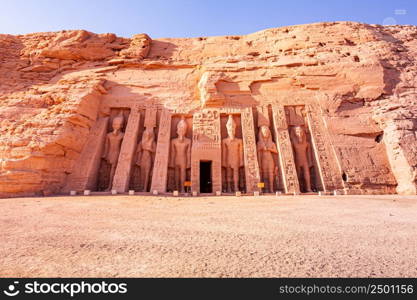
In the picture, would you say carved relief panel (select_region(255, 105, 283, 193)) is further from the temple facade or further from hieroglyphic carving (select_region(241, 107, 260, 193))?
hieroglyphic carving (select_region(241, 107, 260, 193))

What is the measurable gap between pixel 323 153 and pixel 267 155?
243cm

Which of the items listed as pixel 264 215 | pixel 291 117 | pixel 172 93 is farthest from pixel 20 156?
pixel 291 117

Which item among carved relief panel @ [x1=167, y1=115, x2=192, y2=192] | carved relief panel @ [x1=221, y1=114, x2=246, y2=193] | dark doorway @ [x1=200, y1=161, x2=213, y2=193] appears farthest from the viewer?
dark doorway @ [x1=200, y1=161, x2=213, y2=193]

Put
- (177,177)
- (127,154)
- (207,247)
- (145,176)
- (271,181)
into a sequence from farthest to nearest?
(177,177), (145,176), (127,154), (271,181), (207,247)

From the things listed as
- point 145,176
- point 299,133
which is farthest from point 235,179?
point 145,176

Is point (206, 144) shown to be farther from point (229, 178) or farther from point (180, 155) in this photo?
point (229, 178)

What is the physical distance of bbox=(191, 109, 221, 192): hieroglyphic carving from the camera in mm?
9836

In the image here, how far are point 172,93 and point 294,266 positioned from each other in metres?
11.3

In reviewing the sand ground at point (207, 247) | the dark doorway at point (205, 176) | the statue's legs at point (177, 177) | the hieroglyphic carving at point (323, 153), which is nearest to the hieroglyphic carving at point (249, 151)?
the dark doorway at point (205, 176)

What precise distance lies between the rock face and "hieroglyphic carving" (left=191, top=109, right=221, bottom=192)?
0.06 meters

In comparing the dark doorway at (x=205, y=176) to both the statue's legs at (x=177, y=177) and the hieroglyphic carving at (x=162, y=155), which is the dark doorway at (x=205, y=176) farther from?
the hieroglyphic carving at (x=162, y=155)

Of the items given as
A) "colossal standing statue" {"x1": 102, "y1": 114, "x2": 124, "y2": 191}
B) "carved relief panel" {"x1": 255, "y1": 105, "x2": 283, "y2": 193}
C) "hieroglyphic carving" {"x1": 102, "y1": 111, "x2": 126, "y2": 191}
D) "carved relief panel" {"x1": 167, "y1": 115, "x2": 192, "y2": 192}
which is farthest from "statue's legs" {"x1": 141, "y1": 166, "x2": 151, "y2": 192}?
"carved relief panel" {"x1": 255, "y1": 105, "x2": 283, "y2": 193}

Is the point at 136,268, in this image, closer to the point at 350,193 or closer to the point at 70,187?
the point at 70,187
